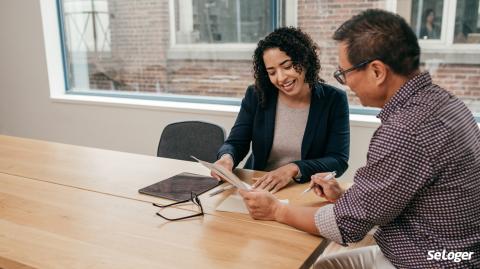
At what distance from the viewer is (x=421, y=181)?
1094 mm

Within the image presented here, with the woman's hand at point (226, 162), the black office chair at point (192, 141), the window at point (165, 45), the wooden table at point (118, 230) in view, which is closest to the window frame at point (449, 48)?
the window at point (165, 45)

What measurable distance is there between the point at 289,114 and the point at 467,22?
59.1 inches

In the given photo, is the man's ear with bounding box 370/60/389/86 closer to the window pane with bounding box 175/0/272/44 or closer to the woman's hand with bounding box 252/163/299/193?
the woman's hand with bounding box 252/163/299/193

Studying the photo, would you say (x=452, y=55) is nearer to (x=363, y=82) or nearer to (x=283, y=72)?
(x=283, y=72)

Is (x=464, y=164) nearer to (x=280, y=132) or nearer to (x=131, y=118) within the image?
A: (x=280, y=132)

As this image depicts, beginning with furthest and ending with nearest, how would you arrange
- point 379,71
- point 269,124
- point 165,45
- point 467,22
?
point 165,45, point 467,22, point 269,124, point 379,71

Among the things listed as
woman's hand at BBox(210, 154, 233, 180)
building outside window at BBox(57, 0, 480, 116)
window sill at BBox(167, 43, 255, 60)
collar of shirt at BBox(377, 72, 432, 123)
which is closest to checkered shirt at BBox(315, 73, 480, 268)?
collar of shirt at BBox(377, 72, 432, 123)

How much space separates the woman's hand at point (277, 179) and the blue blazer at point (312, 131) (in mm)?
152

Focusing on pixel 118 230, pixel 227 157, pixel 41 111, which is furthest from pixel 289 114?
pixel 41 111

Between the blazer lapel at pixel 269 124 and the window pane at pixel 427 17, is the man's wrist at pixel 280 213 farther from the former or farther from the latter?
the window pane at pixel 427 17

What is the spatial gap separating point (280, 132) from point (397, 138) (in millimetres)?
1046

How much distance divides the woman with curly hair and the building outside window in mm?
780

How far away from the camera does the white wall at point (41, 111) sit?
390 centimetres

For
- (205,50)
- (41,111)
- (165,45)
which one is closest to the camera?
(205,50)
